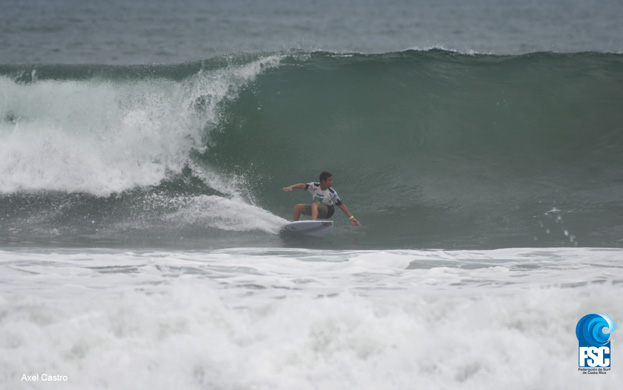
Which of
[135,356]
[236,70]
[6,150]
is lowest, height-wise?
[135,356]

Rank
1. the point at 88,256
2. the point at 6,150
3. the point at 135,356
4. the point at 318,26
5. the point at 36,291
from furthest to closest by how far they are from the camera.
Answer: the point at 318,26 < the point at 6,150 < the point at 88,256 < the point at 36,291 < the point at 135,356

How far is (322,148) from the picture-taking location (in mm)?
12797

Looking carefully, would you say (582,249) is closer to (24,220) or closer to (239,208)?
(239,208)

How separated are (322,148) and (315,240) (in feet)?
13.2

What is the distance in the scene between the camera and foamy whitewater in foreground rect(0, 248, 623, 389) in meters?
4.53

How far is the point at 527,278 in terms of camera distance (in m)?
6.61

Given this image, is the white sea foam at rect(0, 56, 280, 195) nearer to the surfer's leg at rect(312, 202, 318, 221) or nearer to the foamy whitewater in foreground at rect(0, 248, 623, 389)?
the surfer's leg at rect(312, 202, 318, 221)

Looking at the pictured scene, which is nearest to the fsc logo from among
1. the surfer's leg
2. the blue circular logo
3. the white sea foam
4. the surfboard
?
the blue circular logo

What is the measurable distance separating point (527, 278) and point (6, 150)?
9835 millimetres

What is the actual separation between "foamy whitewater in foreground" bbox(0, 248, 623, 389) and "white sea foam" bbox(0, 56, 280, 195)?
18.2 ft

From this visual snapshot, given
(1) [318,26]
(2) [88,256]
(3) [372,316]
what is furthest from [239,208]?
(1) [318,26]

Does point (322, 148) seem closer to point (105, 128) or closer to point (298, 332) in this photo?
point (105, 128)

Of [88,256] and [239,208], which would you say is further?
[239,208]

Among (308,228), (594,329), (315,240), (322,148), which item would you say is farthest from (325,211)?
(594,329)
